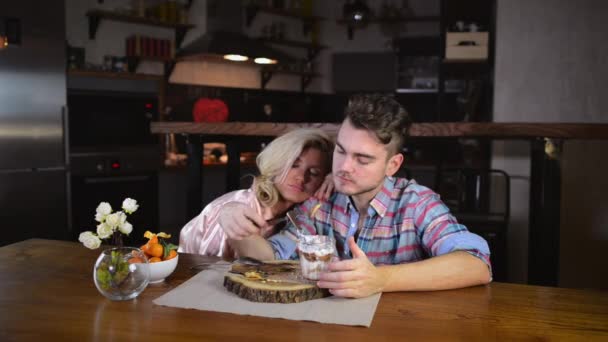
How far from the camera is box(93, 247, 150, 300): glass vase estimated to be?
1.33 m

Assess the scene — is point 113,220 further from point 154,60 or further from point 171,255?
point 154,60

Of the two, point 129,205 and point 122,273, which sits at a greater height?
point 129,205

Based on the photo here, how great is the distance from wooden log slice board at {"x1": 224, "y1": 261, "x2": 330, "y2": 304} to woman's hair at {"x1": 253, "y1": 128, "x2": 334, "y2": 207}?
22.3 inches

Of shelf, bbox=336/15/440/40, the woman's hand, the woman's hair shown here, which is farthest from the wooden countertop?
shelf, bbox=336/15/440/40


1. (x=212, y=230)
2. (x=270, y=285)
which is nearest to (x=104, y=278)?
(x=270, y=285)

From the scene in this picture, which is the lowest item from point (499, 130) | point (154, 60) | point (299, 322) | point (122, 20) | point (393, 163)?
point (299, 322)

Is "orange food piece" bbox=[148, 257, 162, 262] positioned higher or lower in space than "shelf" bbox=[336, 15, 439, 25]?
lower

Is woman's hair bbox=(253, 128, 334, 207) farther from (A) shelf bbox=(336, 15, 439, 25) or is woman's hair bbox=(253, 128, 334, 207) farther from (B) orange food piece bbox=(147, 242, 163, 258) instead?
(A) shelf bbox=(336, 15, 439, 25)

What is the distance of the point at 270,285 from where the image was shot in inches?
53.8

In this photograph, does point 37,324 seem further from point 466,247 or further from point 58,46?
point 58,46

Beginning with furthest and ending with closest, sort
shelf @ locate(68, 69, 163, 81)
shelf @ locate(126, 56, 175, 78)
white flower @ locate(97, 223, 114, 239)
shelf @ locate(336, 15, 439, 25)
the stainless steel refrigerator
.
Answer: shelf @ locate(336, 15, 439, 25), shelf @ locate(126, 56, 175, 78), shelf @ locate(68, 69, 163, 81), the stainless steel refrigerator, white flower @ locate(97, 223, 114, 239)

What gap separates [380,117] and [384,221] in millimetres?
338

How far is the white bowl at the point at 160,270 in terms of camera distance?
4.79 feet

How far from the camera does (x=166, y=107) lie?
19.6ft
